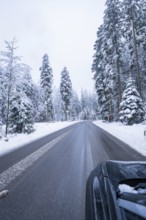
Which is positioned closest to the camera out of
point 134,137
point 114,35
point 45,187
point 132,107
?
point 45,187

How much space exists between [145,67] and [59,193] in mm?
25656

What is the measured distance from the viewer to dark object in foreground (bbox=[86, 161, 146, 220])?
1.53 m

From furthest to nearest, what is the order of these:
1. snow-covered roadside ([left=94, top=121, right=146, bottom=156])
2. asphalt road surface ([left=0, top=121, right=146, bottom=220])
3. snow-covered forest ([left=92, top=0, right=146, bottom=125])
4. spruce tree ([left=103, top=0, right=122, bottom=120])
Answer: spruce tree ([left=103, top=0, right=122, bottom=120]), snow-covered forest ([left=92, top=0, right=146, bottom=125]), snow-covered roadside ([left=94, top=121, right=146, bottom=156]), asphalt road surface ([left=0, top=121, right=146, bottom=220])

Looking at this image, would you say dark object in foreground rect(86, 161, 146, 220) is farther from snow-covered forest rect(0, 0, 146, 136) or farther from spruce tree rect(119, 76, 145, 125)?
spruce tree rect(119, 76, 145, 125)

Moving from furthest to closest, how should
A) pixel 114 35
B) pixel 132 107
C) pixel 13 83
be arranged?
pixel 114 35, pixel 132 107, pixel 13 83

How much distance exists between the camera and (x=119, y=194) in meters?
1.81

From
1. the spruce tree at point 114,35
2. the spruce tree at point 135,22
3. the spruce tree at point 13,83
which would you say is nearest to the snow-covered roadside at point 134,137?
the spruce tree at point 135,22

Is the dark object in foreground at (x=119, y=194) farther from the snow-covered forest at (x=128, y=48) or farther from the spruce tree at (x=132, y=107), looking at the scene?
the snow-covered forest at (x=128, y=48)

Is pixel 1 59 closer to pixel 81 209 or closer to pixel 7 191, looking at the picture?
pixel 7 191

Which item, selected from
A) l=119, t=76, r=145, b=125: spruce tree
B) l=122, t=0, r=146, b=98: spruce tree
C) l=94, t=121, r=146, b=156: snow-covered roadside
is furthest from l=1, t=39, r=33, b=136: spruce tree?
l=122, t=0, r=146, b=98: spruce tree

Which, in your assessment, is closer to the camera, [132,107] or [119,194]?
[119,194]

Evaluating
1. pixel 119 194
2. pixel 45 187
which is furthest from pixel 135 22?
pixel 119 194

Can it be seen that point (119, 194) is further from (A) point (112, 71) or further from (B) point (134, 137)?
(A) point (112, 71)

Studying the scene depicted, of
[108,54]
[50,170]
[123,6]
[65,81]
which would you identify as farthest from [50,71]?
[50,170]
